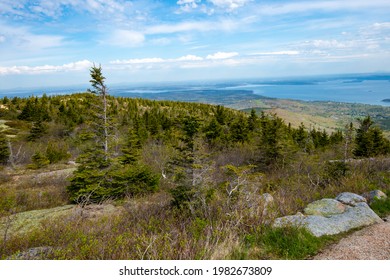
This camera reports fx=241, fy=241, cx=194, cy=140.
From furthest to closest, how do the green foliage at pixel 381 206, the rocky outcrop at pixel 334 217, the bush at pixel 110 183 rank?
1. the bush at pixel 110 183
2. the green foliage at pixel 381 206
3. the rocky outcrop at pixel 334 217

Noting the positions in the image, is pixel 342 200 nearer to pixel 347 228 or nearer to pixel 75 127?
pixel 347 228

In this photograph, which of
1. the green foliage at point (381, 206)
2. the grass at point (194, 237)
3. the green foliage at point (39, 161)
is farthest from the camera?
the green foliage at point (39, 161)

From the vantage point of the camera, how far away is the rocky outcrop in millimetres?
4749

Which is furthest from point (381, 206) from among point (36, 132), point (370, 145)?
point (36, 132)

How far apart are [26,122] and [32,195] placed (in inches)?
1467

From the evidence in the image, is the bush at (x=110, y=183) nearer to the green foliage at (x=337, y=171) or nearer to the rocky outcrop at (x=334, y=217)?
the rocky outcrop at (x=334, y=217)

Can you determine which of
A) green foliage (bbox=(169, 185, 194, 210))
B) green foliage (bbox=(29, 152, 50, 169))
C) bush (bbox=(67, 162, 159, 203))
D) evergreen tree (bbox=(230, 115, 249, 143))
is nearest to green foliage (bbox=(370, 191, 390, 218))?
green foliage (bbox=(169, 185, 194, 210))

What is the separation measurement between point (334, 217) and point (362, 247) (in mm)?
1312

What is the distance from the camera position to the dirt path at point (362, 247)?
385 centimetres

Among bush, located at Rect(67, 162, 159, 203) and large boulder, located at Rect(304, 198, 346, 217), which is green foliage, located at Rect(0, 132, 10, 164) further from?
large boulder, located at Rect(304, 198, 346, 217)

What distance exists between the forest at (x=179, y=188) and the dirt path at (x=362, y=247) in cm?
32

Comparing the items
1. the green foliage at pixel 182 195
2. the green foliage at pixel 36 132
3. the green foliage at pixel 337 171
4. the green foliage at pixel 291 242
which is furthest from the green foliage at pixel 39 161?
the green foliage at pixel 291 242

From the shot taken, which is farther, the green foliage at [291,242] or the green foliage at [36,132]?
the green foliage at [36,132]
